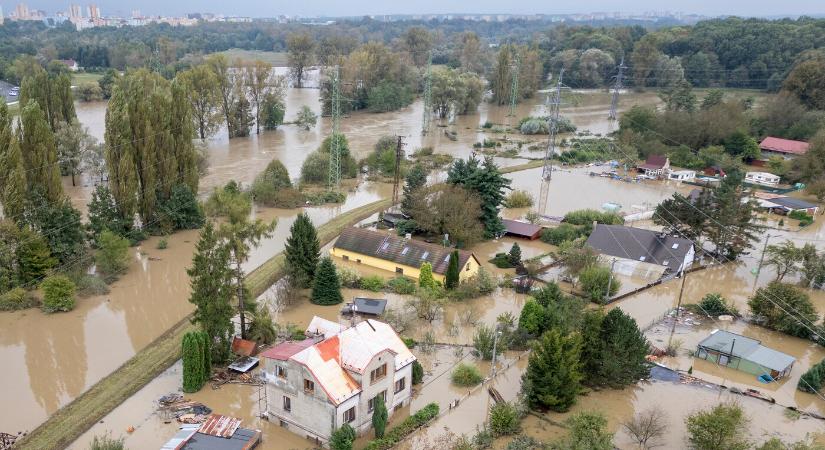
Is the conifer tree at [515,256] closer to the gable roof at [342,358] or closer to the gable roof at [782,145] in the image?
the gable roof at [342,358]

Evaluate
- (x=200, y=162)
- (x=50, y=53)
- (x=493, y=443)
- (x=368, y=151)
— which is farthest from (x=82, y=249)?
(x=50, y=53)

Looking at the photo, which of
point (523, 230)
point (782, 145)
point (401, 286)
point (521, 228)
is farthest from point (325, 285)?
point (782, 145)

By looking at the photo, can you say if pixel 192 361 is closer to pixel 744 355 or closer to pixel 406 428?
pixel 406 428

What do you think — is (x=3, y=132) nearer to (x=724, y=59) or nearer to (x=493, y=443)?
(x=493, y=443)

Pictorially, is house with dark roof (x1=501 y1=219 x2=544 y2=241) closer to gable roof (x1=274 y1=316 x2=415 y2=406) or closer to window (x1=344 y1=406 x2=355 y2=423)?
gable roof (x1=274 y1=316 x2=415 y2=406)

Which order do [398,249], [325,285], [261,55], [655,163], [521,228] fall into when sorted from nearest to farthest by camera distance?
[325,285], [398,249], [521,228], [655,163], [261,55]
